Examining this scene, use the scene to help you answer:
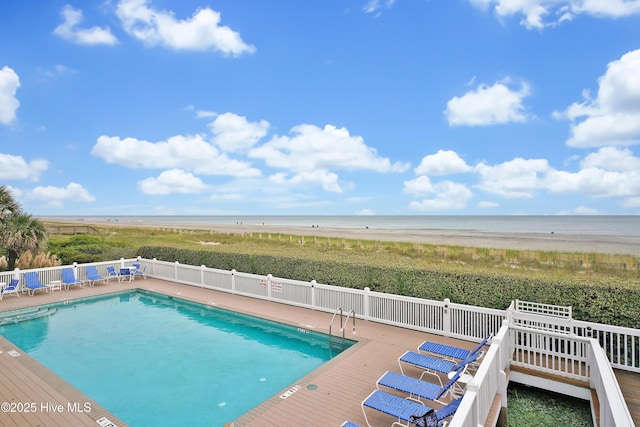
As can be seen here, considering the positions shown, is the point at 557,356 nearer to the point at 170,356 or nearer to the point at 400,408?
the point at 400,408

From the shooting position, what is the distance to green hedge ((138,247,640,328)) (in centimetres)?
648

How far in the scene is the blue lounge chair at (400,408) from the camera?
3.89 meters

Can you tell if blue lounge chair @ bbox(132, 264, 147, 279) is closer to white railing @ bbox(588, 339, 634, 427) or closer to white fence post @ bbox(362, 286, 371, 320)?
white fence post @ bbox(362, 286, 371, 320)

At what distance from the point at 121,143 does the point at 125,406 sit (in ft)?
81.8

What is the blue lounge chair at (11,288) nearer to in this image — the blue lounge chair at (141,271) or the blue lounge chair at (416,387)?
the blue lounge chair at (141,271)

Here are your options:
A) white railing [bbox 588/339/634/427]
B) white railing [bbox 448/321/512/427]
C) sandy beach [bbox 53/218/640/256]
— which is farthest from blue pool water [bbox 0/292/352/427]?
sandy beach [bbox 53/218/640/256]

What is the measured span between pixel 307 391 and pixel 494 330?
4262 millimetres

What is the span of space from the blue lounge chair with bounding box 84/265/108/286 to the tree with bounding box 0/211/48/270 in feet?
6.50

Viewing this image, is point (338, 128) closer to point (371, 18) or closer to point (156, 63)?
point (371, 18)

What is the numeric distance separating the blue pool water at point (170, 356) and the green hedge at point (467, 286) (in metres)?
2.48

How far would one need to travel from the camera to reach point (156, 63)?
17891 mm

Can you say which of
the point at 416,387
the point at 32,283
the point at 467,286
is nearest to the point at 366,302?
the point at 467,286

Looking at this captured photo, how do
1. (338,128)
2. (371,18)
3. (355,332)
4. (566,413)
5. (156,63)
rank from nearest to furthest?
(566,413) → (355,332) → (371,18) → (156,63) → (338,128)

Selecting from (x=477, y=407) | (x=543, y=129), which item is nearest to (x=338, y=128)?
(x=543, y=129)
